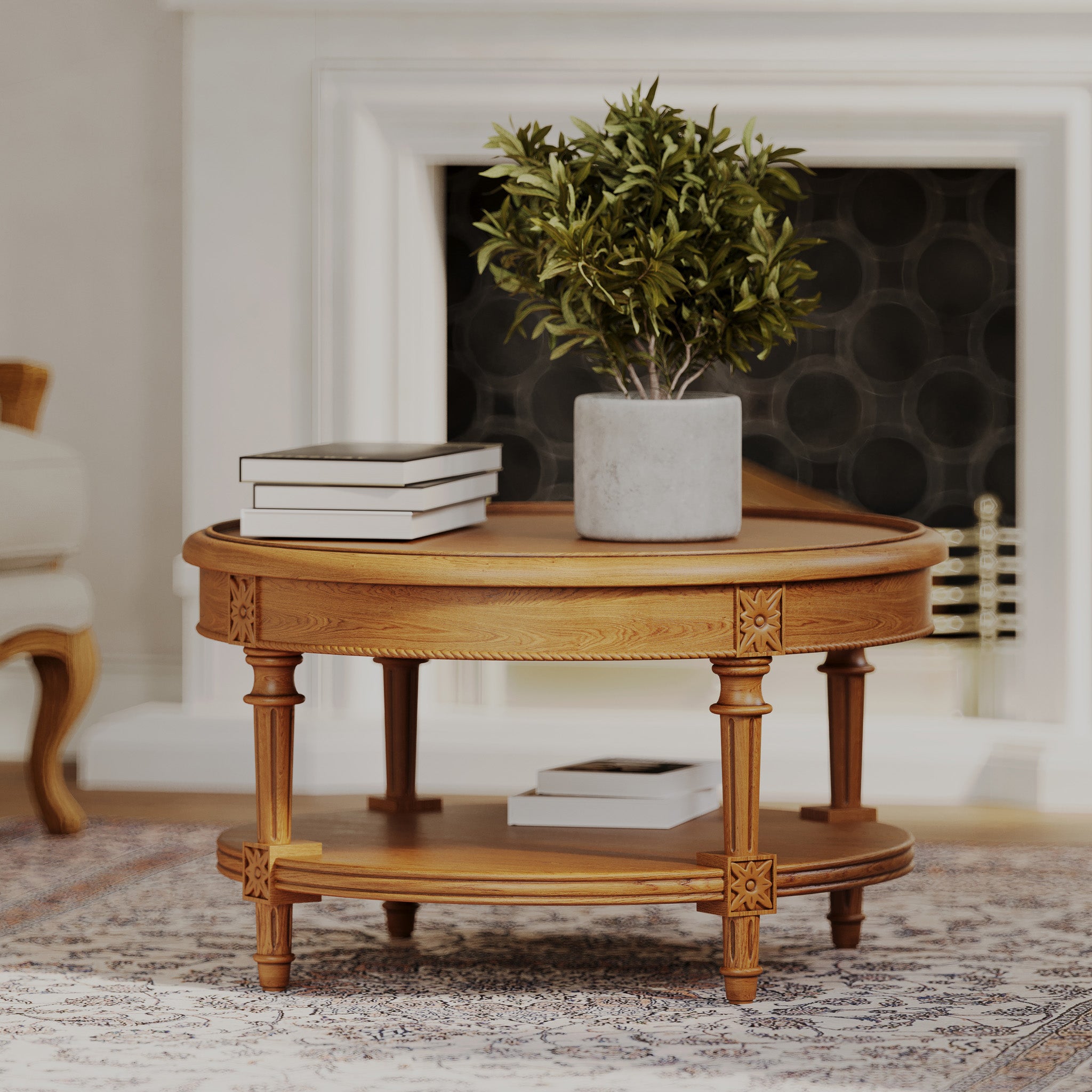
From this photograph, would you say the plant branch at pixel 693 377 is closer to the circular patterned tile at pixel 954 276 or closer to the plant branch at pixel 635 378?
the plant branch at pixel 635 378

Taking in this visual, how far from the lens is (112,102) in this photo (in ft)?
14.2

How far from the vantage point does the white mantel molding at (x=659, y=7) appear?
380 cm

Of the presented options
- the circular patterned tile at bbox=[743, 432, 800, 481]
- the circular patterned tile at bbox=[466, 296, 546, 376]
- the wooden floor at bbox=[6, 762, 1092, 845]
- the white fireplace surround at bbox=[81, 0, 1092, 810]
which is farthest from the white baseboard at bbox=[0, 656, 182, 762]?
the circular patterned tile at bbox=[743, 432, 800, 481]

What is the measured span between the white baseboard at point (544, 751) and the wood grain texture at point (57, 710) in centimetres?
47

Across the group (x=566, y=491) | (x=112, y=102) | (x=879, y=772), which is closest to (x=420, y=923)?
(x=879, y=772)

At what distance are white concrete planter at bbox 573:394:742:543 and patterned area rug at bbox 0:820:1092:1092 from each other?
0.61m

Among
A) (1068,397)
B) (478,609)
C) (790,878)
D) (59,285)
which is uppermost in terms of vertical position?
(59,285)

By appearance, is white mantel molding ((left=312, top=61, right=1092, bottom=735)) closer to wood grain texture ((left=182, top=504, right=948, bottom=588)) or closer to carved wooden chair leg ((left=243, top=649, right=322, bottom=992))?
wood grain texture ((left=182, top=504, right=948, bottom=588))

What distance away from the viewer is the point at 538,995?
92.0 inches

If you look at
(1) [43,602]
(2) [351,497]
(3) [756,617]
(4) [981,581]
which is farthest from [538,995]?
(4) [981,581]

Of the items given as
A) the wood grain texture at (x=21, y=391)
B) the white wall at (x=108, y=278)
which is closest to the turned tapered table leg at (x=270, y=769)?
the wood grain texture at (x=21, y=391)

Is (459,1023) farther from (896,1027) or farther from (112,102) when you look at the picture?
(112,102)

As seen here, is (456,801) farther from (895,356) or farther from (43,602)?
(895,356)

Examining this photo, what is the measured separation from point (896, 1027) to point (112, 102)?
3.08 metres
